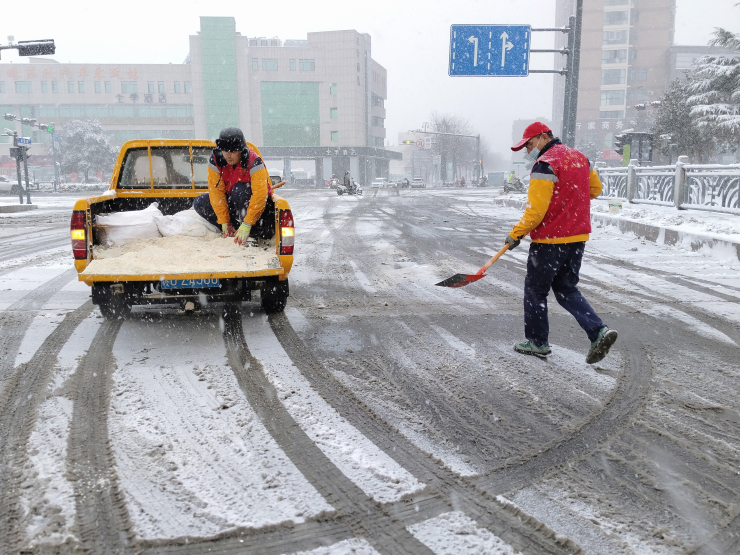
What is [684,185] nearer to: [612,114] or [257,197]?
[257,197]

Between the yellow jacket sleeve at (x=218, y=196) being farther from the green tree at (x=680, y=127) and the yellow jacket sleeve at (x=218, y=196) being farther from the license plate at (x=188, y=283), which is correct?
the green tree at (x=680, y=127)

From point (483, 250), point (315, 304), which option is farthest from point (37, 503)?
point (483, 250)

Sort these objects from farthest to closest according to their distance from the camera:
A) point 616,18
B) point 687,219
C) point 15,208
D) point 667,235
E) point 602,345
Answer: point 616,18 < point 15,208 < point 687,219 < point 667,235 < point 602,345

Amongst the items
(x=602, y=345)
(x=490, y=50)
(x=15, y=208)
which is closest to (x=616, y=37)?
(x=490, y=50)

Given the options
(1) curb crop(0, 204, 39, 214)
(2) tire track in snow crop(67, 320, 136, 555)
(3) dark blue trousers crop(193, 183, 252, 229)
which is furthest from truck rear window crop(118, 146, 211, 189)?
(1) curb crop(0, 204, 39, 214)

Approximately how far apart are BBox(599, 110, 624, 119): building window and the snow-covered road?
10329 centimetres

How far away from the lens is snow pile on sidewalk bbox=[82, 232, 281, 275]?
469cm

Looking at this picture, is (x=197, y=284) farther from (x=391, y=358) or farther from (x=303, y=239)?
(x=303, y=239)

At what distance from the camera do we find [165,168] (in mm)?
6180

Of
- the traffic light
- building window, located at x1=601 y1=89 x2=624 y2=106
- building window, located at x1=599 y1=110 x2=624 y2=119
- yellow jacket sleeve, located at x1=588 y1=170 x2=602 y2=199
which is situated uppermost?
building window, located at x1=601 y1=89 x2=624 y2=106

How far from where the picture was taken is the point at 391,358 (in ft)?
13.9

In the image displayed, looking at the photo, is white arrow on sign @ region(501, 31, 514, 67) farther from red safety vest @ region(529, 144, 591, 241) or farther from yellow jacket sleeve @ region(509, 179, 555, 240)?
yellow jacket sleeve @ region(509, 179, 555, 240)

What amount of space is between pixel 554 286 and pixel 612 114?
105896 mm

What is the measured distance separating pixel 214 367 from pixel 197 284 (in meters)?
0.95
